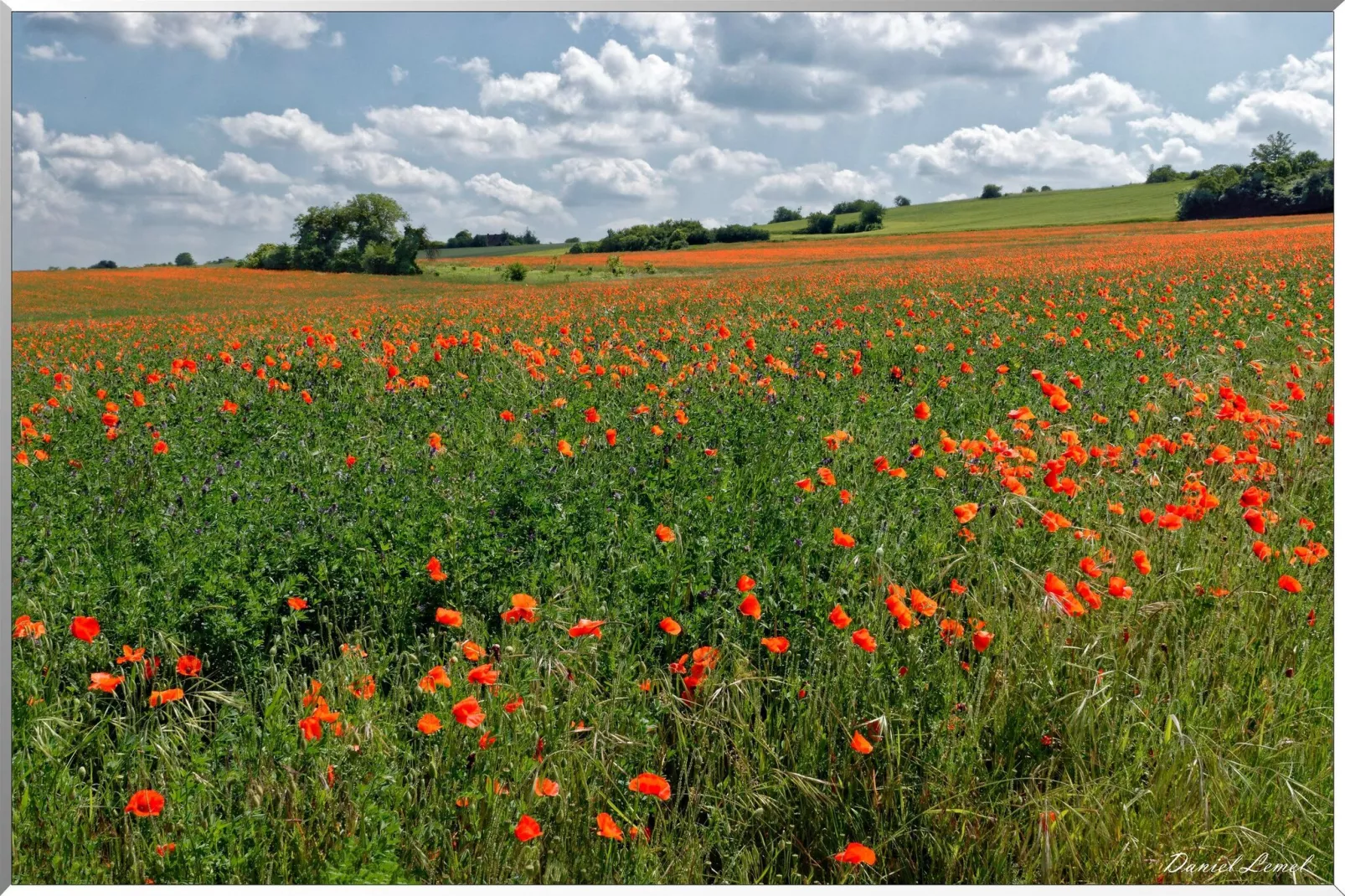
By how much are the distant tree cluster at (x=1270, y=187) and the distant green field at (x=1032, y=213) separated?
411 inches

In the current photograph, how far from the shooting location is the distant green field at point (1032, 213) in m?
31.4

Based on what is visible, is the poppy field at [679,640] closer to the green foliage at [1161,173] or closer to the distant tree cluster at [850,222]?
the green foliage at [1161,173]

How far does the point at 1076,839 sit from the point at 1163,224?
29.4 m

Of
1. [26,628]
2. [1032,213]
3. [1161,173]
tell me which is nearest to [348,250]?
[1161,173]

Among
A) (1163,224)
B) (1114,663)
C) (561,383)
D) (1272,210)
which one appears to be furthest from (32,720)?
(1163,224)

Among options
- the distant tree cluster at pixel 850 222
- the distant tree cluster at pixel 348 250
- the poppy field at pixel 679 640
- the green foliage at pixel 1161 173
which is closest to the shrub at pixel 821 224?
the distant tree cluster at pixel 850 222

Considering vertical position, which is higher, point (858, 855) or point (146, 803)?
point (146, 803)

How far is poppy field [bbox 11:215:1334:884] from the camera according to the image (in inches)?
84.4

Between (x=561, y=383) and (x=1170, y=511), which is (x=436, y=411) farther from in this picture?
(x=1170, y=511)

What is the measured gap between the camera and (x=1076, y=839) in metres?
2.15

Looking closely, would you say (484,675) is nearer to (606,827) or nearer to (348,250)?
(606,827)

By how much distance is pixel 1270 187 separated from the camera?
28.0 feet

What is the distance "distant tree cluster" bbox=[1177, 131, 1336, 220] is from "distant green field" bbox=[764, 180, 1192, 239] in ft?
34.2

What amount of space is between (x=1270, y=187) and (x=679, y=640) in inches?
332
